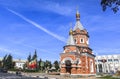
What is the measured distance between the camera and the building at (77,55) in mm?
51938

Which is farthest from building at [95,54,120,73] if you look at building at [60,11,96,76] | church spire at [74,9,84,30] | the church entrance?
the church entrance

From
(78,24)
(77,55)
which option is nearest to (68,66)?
(77,55)

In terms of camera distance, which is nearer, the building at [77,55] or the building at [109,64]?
the building at [77,55]

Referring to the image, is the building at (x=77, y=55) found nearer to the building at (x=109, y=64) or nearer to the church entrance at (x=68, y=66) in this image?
the church entrance at (x=68, y=66)

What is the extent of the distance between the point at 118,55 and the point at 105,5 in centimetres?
11053

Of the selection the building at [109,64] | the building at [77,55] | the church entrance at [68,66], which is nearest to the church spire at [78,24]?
the building at [77,55]

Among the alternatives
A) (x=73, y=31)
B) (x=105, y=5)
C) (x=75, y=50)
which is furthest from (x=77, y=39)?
(x=105, y=5)

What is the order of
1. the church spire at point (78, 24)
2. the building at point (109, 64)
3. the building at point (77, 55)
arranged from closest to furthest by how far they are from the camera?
the building at point (77, 55), the church spire at point (78, 24), the building at point (109, 64)

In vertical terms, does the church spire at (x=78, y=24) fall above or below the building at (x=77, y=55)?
above


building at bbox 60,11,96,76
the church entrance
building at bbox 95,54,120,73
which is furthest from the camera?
building at bbox 95,54,120,73

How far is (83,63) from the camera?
56.0 m

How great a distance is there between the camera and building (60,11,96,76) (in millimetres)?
51938

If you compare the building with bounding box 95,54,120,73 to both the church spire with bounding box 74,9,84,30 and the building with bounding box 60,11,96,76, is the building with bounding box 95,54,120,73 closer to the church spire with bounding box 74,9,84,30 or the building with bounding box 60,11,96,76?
the building with bounding box 60,11,96,76

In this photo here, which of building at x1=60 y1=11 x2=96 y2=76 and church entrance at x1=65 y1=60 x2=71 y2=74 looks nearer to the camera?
building at x1=60 y1=11 x2=96 y2=76
